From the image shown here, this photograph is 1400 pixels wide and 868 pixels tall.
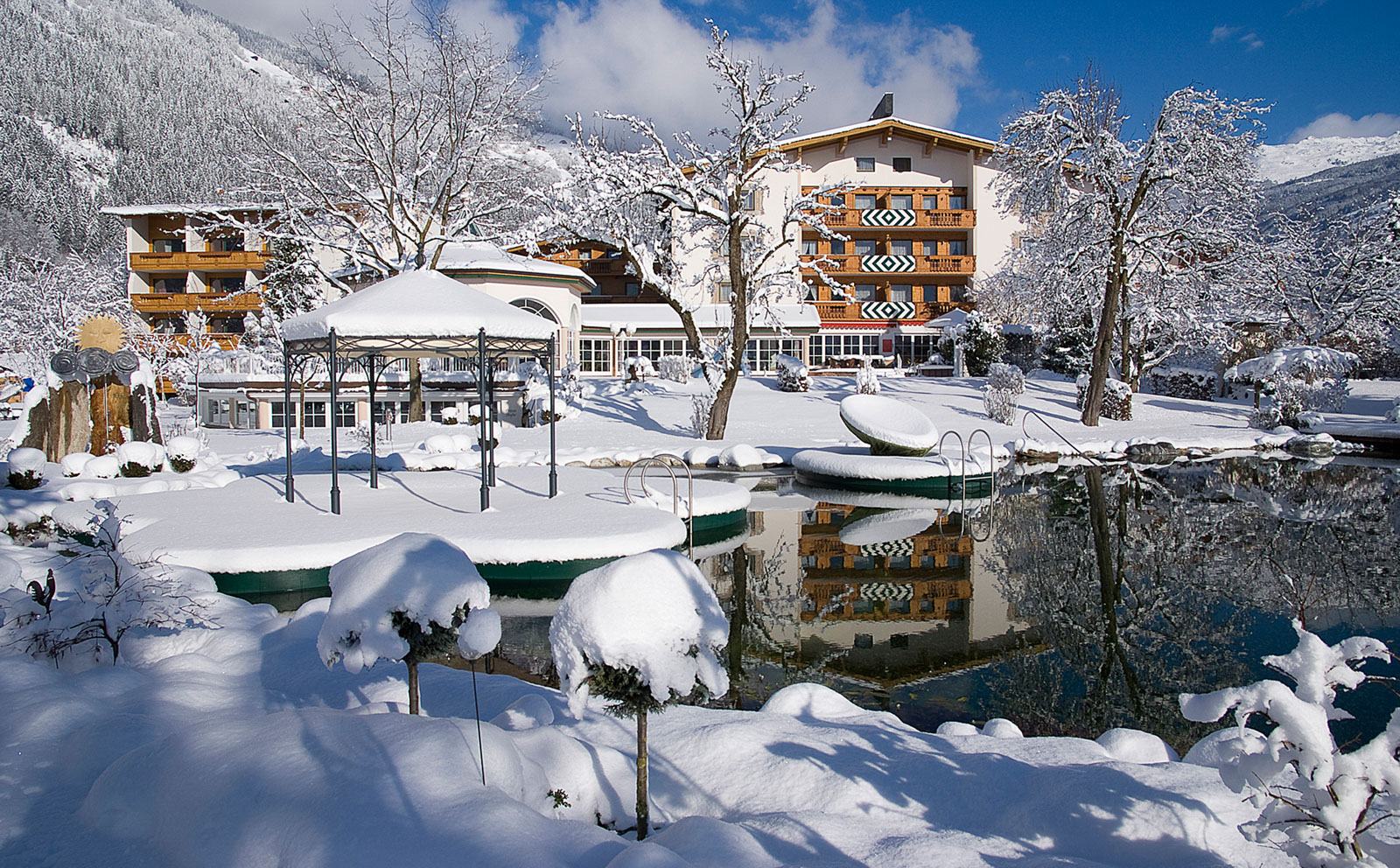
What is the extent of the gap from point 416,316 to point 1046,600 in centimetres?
817

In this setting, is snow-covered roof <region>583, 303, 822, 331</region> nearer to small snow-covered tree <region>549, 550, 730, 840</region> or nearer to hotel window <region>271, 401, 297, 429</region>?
hotel window <region>271, 401, 297, 429</region>

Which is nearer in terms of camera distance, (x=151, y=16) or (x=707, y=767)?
(x=707, y=767)

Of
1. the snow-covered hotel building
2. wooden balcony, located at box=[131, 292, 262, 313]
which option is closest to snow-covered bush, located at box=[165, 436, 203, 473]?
the snow-covered hotel building

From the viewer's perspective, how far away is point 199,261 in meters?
44.8

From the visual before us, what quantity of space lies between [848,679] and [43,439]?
1542 centimetres

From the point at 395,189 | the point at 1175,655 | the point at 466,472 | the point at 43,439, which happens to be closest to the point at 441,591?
the point at 1175,655

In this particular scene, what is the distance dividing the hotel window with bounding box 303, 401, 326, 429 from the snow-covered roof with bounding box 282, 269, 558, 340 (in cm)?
1669

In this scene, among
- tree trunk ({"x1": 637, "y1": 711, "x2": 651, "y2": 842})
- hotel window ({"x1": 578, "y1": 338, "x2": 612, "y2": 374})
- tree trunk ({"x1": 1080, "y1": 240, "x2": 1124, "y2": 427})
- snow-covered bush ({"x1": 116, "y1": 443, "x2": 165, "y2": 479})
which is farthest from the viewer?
hotel window ({"x1": 578, "y1": 338, "x2": 612, "y2": 374})

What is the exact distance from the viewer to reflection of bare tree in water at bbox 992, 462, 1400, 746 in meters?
6.41

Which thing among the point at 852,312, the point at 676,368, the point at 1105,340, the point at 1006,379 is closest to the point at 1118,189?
the point at 1105,340

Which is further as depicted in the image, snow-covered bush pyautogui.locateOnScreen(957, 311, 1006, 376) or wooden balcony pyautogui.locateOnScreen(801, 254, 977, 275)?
wooden balcony pyautogui.locateOnScreen(801, 254, 977, 275)

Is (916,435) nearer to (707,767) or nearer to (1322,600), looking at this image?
(1322,600)

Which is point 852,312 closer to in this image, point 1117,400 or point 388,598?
point 1117,400

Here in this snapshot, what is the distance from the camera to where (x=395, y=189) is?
81.0ft
